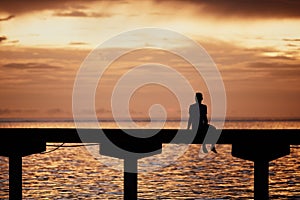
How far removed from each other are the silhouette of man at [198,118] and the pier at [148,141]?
14.7 inches

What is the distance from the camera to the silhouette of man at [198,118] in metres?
17.9

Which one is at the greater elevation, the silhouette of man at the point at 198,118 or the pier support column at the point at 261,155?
the silhouette of man at the point at 198,118

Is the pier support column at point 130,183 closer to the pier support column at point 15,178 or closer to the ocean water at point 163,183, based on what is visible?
the pier support column at point 15,178

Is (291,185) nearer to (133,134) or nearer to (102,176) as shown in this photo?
(102,176)

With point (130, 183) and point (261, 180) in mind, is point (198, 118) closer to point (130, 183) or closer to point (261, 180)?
point (261, 180)

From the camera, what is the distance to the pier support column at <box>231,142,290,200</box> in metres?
17.9

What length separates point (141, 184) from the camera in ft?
156

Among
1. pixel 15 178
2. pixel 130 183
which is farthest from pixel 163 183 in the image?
pixel 130 183

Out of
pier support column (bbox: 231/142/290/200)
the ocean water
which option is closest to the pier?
pier support column (bbox: 231/142/290/200)

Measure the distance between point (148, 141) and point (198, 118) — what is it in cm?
168

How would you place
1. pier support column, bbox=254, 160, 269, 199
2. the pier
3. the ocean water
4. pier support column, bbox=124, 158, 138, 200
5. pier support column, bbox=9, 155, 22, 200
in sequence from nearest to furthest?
1. the pier
2. pier support column, bbox=124, 158, 138, 200
3. pier support column, bbox=254, 160, 269, 199
4. pier support column, bbox=9, 155, 22, 200
5. the ocean water

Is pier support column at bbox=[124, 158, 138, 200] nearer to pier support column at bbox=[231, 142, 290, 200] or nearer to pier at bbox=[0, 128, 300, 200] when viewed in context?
pier at bbox=[0, 128, 300, 200]

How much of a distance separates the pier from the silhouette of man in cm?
37

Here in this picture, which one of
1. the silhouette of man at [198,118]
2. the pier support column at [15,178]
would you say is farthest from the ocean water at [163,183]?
the silhouette of man at [198,118]
